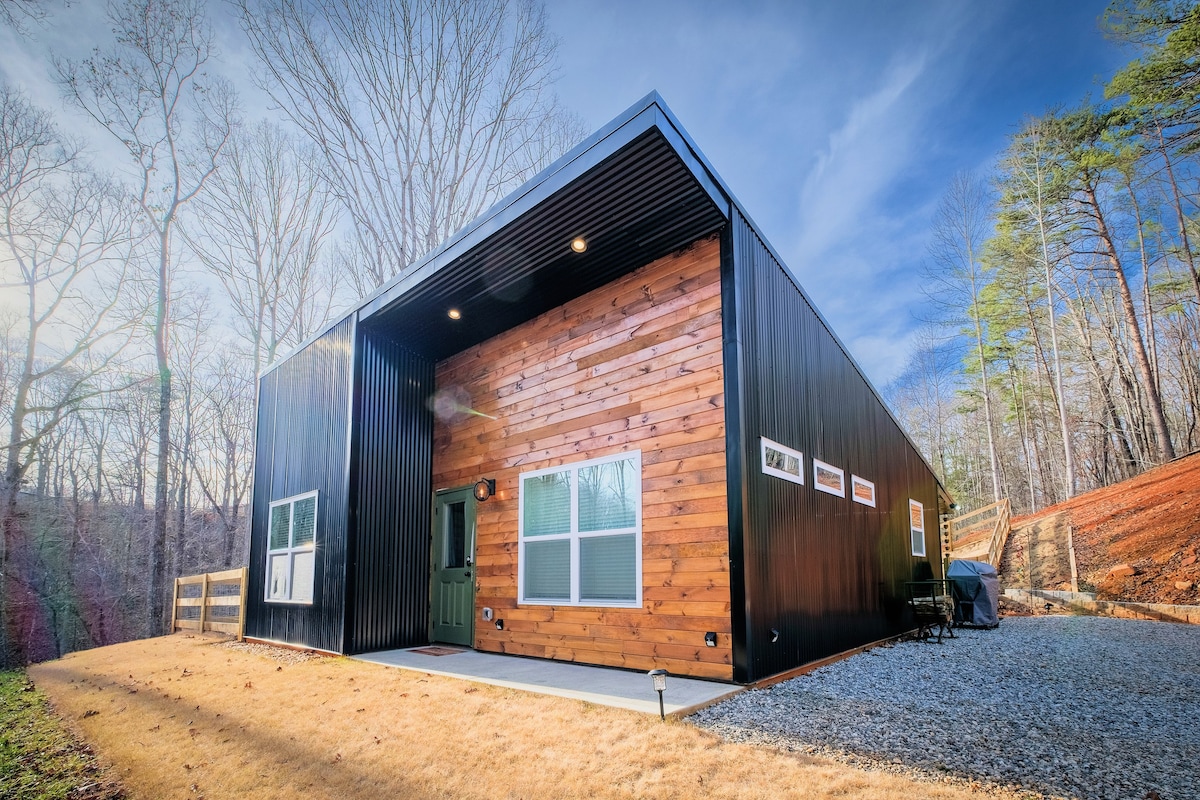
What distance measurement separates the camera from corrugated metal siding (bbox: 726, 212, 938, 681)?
4.56 metres

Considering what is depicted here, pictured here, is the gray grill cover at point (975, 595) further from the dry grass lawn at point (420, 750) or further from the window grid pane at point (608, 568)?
the dry grass lawn at point (420, 750)

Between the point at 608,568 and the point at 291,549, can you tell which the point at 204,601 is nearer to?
the point at 291,549

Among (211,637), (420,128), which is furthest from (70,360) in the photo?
(420,128)

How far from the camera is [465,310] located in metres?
6.52

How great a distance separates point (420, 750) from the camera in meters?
3.00

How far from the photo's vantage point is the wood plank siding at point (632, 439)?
458cm

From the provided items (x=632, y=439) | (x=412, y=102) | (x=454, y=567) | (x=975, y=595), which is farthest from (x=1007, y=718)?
(x=412, y=102)

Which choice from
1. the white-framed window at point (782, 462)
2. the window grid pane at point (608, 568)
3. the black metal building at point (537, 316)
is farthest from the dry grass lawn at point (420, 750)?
the white-framed window at point (782, 462)

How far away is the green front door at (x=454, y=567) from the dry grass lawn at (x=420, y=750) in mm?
1793

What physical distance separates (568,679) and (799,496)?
2.66 m

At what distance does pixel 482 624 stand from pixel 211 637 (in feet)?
19.2

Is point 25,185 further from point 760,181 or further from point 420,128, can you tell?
point 760,181

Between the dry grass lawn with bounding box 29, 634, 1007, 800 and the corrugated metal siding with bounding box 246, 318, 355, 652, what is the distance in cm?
195

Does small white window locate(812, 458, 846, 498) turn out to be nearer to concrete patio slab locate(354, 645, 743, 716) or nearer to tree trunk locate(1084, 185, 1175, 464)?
concrete patio slab locate(354, 645, 743, 716)
